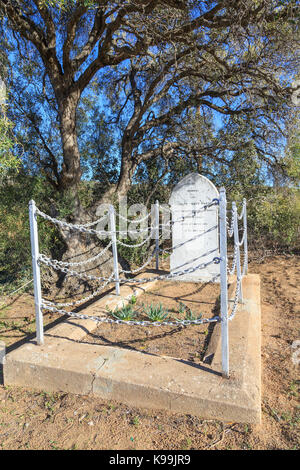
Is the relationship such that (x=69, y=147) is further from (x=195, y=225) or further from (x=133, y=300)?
(x=133, y=300)

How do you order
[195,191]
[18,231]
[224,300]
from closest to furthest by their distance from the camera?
1. [224,300]
2. [195,191]
3. [18,231]

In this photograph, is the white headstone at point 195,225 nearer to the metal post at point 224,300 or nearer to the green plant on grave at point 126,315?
the green plant on grave at point 126,315

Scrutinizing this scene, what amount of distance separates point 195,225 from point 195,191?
2.21 feet

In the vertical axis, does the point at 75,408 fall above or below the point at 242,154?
below

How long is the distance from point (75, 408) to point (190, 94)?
7419 millimetres

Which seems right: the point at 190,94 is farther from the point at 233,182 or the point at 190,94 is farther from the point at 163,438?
the point at 163,438

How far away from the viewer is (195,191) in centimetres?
596

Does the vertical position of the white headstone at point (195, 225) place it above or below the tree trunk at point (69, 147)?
below

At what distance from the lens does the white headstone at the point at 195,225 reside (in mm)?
5912

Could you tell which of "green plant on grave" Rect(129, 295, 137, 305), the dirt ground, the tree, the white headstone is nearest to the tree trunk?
the tree

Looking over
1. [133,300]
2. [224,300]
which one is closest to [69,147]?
[133,300]

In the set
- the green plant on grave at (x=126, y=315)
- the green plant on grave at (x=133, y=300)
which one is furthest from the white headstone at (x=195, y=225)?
the green plant on grave at (x=126, y=315)
